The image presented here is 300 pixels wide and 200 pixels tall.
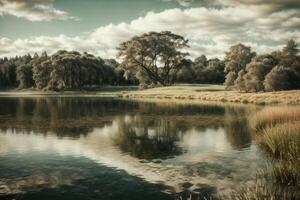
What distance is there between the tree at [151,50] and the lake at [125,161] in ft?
238

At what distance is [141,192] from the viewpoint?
12.8m

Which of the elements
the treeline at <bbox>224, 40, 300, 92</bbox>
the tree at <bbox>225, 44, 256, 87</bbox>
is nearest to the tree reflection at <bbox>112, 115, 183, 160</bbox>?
the treeline at <bbox>224, 40, 300, 92</bbox>

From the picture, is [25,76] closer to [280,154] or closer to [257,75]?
[257,75]

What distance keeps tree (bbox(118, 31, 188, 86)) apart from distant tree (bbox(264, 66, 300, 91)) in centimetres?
3556

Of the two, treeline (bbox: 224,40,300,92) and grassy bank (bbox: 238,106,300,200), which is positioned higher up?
treeline (bbox: 224,40,300,92)

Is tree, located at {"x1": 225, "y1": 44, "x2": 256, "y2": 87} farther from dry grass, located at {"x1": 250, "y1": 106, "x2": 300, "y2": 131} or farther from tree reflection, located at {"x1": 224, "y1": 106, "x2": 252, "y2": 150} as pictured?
dry grass, located at {"x1": 250, "y1": 106, "x2": 300, "y2": 131}

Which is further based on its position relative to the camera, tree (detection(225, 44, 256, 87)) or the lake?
tree (detection(225, 44, 256, 87))

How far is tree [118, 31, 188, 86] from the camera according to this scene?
10131cm

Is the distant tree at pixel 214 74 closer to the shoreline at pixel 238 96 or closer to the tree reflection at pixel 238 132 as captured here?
the shoreline at pixel 238 96

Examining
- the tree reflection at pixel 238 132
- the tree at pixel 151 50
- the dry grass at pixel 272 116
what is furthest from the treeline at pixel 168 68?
the dry grass at pixel 272 116

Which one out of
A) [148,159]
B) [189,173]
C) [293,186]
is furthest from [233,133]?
[293,186]

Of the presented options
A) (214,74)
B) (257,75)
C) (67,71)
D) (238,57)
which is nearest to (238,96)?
(257,75)

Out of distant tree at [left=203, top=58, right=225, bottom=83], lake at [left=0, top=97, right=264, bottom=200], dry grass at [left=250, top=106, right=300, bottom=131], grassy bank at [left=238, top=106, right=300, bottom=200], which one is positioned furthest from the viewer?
distant tree at [left=203, top=58, right=225, bottom=83]

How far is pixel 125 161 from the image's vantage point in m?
17.5
